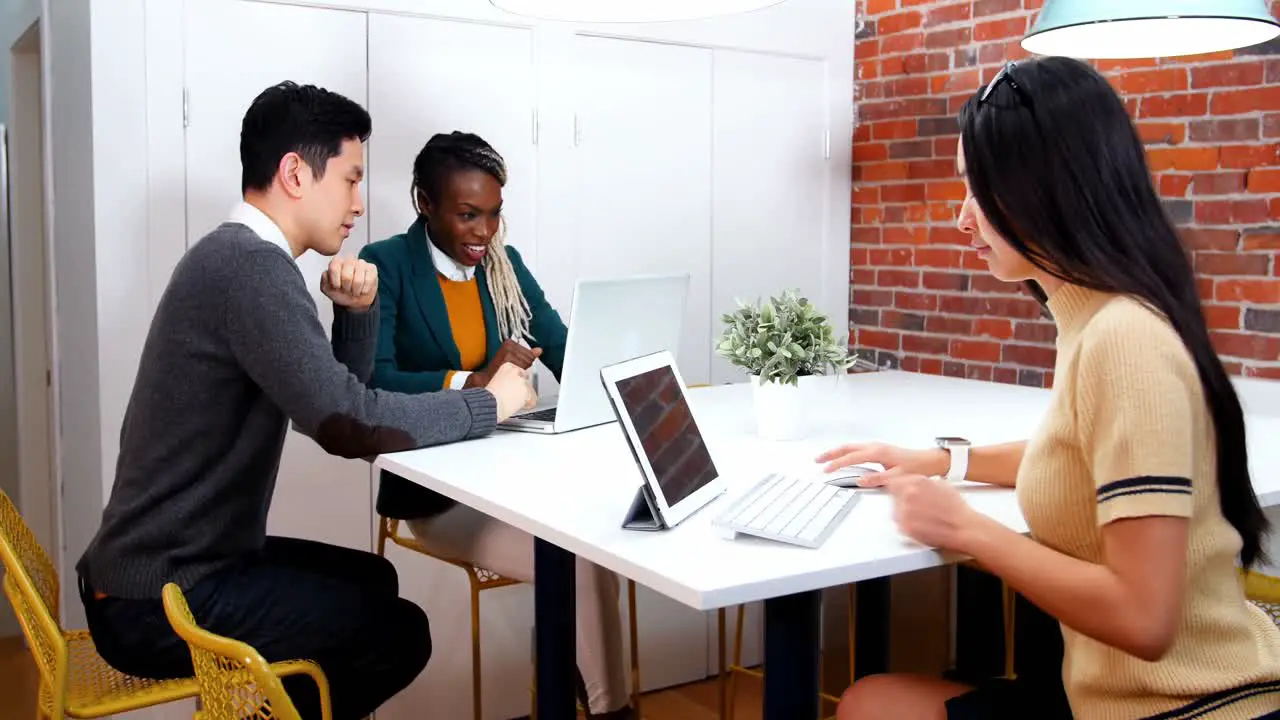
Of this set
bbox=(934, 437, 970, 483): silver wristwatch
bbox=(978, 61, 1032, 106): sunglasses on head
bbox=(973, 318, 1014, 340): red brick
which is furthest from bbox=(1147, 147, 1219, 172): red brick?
bbox=(978, 61, 1032, 106): sunglasses on head

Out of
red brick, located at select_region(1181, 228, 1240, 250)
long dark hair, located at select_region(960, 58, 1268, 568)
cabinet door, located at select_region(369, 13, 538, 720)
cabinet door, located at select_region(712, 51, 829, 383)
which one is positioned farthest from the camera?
cabinet door, located at select_region(712, 51, 829, 383)

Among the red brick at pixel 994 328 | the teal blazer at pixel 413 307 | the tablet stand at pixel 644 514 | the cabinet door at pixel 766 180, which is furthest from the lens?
the cabinet door at pixel 766 180

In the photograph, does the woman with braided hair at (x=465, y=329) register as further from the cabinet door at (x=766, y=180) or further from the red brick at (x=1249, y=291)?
the red brick at (x=1249, y=291)

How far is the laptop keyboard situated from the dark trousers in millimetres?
552

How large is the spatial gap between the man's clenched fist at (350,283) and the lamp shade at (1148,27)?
1.46 meters

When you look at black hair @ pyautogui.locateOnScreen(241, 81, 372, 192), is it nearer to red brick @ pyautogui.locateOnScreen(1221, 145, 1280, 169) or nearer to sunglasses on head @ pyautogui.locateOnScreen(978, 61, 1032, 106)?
sunglasses on head @ pyautogui.locateOnScreen(978, 61, 1032, 106)

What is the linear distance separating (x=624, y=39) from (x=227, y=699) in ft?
8.54

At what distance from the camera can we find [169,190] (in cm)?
304

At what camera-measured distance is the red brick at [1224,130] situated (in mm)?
3057

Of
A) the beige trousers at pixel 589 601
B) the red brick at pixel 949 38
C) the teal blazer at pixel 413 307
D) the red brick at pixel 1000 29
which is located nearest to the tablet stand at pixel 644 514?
the beige trousers at pixel 589 601

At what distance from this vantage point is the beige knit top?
1.33 m

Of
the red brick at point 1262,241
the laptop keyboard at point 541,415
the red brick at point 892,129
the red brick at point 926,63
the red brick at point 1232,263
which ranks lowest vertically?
the laptop keyboard at point 541,415

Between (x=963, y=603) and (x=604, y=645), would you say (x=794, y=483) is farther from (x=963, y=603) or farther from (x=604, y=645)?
(x=963, y=603)

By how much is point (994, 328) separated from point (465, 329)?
1779 mm
